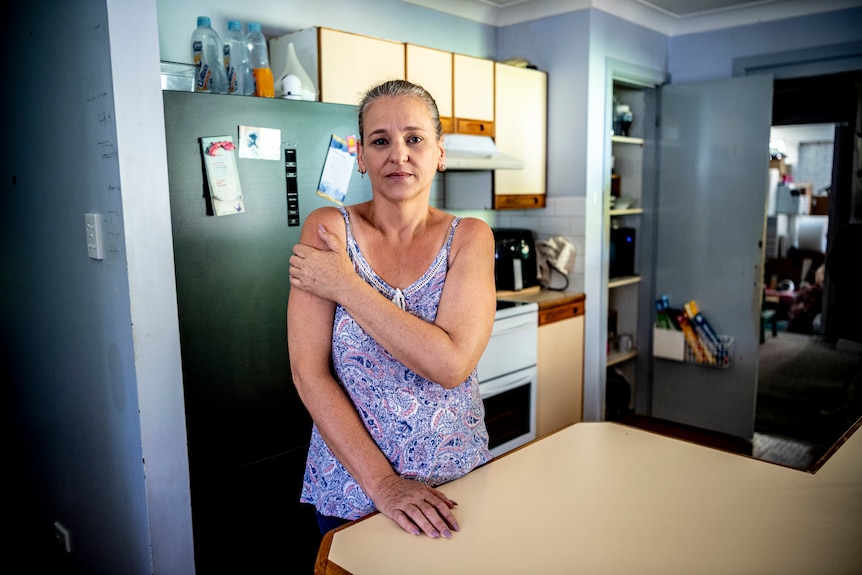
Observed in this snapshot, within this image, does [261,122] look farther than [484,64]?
No

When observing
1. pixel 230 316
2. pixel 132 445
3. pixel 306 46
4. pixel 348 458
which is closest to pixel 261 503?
pixel 132 445

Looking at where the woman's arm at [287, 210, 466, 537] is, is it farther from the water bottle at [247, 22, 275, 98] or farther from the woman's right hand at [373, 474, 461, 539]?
the water bottle at [247, 22, 275, 98]

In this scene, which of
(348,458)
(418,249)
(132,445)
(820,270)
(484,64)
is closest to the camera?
(348,458)

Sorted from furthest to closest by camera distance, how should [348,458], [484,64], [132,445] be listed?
[484,64]
[132,445]
[348,458]

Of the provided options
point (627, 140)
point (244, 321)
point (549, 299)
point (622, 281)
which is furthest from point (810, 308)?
point (244, 321)

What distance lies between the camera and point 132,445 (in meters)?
1.88

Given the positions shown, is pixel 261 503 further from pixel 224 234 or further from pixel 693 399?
pixel 693 399

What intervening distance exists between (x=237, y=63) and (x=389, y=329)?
1616mm

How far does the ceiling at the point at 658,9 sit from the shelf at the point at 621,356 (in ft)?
6.52

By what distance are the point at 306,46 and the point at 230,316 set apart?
47.8 inches

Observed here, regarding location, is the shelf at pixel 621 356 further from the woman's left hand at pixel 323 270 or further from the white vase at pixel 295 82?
the woman's left hand at pixel 323 270

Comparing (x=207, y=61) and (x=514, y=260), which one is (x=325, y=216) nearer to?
(x=207, y=61)

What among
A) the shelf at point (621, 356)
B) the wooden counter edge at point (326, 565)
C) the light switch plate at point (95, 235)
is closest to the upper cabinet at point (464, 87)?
the light switch plate at point (95, 235)

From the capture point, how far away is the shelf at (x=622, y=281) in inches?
156
